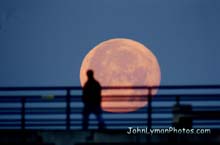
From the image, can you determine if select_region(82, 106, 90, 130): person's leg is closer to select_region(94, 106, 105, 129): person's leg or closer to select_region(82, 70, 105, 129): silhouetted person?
select_region(82, 70, 105, 129): silhouetted person

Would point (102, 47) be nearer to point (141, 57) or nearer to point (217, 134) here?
point (141, 57)

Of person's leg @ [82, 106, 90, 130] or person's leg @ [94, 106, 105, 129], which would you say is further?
person's leg @ [94, 106, 105, 129]

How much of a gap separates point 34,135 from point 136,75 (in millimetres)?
48015

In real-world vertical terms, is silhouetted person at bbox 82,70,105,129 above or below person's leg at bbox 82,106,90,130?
above

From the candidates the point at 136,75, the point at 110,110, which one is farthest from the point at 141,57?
the point at 110,110

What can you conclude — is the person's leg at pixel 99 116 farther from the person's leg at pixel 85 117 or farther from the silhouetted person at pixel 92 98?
the person's leg at pixel 85 117

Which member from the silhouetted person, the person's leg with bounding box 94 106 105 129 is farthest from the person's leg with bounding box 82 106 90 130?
the person's leg with bounding box 94 106 105 129

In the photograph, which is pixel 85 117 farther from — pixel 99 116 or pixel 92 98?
pixel 92 98

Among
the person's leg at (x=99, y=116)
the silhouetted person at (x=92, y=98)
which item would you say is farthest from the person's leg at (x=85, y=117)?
the person's leg at (x=99, y=116)

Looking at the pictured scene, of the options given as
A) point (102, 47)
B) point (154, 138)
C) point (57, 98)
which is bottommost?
point (154, 138)

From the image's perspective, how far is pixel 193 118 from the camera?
1336 centimetres

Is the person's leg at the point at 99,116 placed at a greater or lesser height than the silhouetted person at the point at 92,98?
lesser

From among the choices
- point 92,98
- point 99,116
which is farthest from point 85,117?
point 92,98

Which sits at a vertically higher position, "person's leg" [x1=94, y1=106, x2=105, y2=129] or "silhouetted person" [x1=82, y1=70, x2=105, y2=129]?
"silhouetted person" [x1=82, y1=70, x2=105, y2=129]
